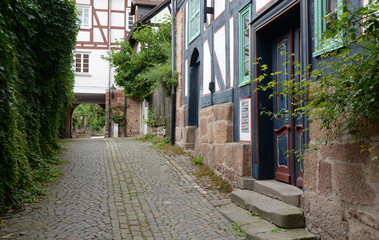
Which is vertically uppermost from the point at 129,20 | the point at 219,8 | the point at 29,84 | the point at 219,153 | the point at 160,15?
the point at 129,20

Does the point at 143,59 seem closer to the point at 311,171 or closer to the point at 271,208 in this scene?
the point at 271,208

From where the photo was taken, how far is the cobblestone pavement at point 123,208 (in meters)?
3.94

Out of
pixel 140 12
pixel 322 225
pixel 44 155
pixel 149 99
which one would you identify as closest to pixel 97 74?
pixel 140 12

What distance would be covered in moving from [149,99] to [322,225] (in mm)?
14134

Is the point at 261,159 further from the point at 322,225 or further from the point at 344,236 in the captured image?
the point at 344,236

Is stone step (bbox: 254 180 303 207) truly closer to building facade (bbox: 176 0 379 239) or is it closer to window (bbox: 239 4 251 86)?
building facade (bbox: 176 0 379 239)

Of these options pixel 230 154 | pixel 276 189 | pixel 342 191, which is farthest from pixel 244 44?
pixel 342 191

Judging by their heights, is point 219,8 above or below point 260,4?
above

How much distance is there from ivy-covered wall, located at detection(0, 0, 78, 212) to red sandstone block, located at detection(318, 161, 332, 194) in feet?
12.2

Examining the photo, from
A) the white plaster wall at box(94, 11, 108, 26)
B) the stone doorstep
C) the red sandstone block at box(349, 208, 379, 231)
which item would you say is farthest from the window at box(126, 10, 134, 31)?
the red sandstone block at box(349, 208, 379, 231)

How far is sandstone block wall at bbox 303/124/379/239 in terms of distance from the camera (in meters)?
2.88

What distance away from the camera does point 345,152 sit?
319cm

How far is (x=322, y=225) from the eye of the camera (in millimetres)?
3490

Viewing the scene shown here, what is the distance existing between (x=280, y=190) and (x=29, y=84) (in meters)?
4.96
